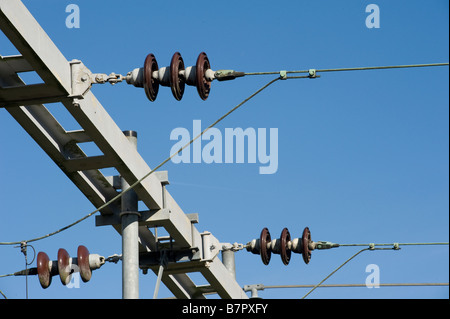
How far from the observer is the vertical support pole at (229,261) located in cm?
2322

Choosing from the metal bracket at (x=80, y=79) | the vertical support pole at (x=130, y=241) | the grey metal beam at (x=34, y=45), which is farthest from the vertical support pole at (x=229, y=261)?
the grey metal beam at (x=34, y=45)

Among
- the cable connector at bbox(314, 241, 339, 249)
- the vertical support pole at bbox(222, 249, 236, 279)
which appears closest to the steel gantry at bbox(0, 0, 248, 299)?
the vertical support pole at bbox(222, 249, 236, 279)

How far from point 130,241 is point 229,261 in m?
4.02

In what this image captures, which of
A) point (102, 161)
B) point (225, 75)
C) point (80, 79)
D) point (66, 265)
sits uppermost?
point (225, 75)

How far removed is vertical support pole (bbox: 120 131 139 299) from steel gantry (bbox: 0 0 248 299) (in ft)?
0.04

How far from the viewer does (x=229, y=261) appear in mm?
23281

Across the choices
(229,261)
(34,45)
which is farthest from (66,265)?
(34,45)

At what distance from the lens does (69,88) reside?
1766cm

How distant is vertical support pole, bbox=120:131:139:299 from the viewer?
19.3 m

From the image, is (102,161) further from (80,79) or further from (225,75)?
(225,75)

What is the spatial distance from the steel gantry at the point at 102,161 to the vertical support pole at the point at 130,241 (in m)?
0.01

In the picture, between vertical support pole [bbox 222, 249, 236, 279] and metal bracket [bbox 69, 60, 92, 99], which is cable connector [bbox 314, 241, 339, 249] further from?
metal bracket [bbox 69, 60, 92, 99]

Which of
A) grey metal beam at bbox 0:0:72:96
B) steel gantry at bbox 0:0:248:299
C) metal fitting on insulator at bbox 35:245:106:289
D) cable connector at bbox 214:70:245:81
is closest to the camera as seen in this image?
grey metal beam at bbox 0:0:72:96
